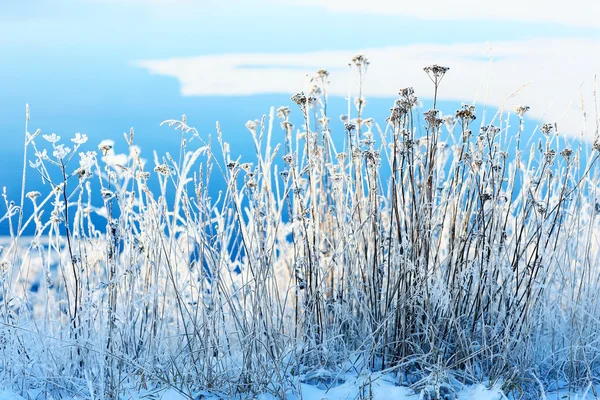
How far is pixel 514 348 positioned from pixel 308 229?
3.22 feet

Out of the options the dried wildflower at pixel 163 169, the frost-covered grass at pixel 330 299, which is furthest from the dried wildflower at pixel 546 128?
the dried wildflower at pixel 163 169

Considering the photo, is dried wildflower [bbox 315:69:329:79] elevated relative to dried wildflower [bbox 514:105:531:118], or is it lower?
elevated

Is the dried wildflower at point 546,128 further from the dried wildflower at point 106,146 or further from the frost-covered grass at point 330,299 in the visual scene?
the dried wildflower at point 106,146

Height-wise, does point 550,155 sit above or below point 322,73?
below

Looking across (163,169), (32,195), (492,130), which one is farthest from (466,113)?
(32,195)

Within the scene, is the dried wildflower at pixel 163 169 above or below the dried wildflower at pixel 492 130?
below

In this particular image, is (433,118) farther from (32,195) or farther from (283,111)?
(32,195)

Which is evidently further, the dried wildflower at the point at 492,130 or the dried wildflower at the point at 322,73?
the dried wildflower at the point at 322,73

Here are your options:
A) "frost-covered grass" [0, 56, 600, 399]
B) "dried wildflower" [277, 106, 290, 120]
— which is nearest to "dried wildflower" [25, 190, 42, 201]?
"frost-covered grass" [0, 56, 600, 399]

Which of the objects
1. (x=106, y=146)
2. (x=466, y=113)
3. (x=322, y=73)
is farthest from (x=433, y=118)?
(x=106, y=146)

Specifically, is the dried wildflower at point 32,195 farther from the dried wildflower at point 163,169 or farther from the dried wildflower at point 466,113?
the dried wildflower at point 466,113

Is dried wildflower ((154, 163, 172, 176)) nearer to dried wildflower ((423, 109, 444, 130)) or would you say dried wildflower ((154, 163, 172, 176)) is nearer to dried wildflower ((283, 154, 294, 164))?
dried wildflower ((283, 154, 294, 164))

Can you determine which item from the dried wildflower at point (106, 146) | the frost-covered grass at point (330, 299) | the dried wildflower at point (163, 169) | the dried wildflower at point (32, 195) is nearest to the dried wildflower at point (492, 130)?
the frost-covered grass at point (330, 299)

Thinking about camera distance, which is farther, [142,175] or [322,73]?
[322,73]
